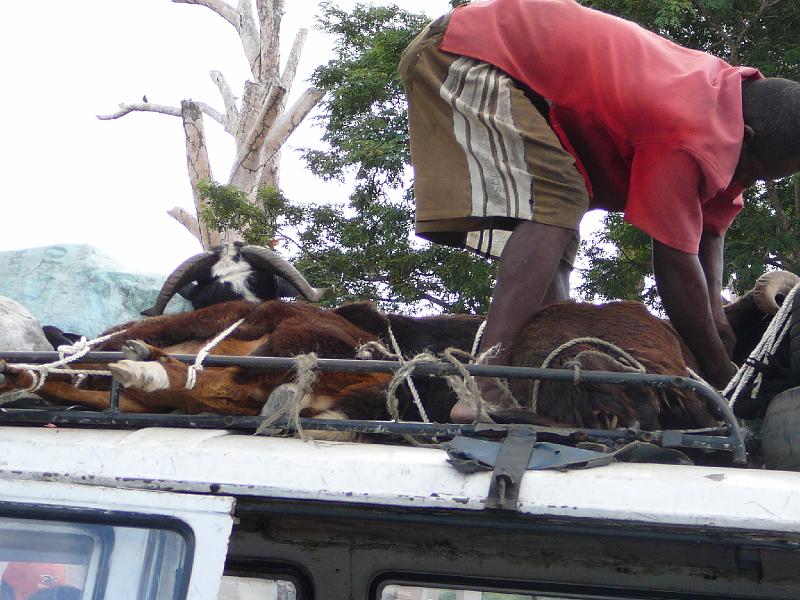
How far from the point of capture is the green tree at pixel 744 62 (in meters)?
8.29

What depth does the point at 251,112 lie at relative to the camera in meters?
14.2

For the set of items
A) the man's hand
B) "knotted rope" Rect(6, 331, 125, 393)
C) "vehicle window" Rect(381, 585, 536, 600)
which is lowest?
"vehicle window" Rect(381, 585, 536, 600)

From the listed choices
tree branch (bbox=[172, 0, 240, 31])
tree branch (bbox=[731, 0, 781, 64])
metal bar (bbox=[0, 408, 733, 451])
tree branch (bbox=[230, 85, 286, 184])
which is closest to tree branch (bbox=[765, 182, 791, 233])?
tree branch (bbox=[731, 0, 781, 64])

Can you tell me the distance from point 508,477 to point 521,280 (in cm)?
121

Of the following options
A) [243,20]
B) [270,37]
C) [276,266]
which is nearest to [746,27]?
[276,266]

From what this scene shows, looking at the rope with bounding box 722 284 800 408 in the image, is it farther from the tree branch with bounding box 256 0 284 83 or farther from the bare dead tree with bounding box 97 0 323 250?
the tree branch with bounding box 256 0 284 83

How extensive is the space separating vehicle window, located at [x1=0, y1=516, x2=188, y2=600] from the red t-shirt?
5.53ft

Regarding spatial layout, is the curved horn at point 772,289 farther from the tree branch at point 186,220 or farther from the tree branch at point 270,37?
the tree branch at point 270,37

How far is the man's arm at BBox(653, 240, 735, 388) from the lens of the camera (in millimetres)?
2736

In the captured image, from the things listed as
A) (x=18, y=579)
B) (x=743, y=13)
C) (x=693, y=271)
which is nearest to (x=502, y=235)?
(x=693, y=271)

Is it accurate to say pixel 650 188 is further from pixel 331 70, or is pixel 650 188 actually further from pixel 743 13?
pixel 331 70

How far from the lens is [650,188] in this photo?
8.73 feet

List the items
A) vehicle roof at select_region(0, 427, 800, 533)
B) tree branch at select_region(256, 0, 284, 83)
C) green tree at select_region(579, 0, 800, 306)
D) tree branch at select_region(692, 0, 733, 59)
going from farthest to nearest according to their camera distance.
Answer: tree branch at select_region(256, 0, 284, 83) → tree branch at select_region(692, 0, 733, 59) → green tree at select_region(579, 0, 800, 306) → vehicle roof at select_region(0, 427, 800, 533)

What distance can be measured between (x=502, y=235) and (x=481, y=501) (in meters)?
1.80
